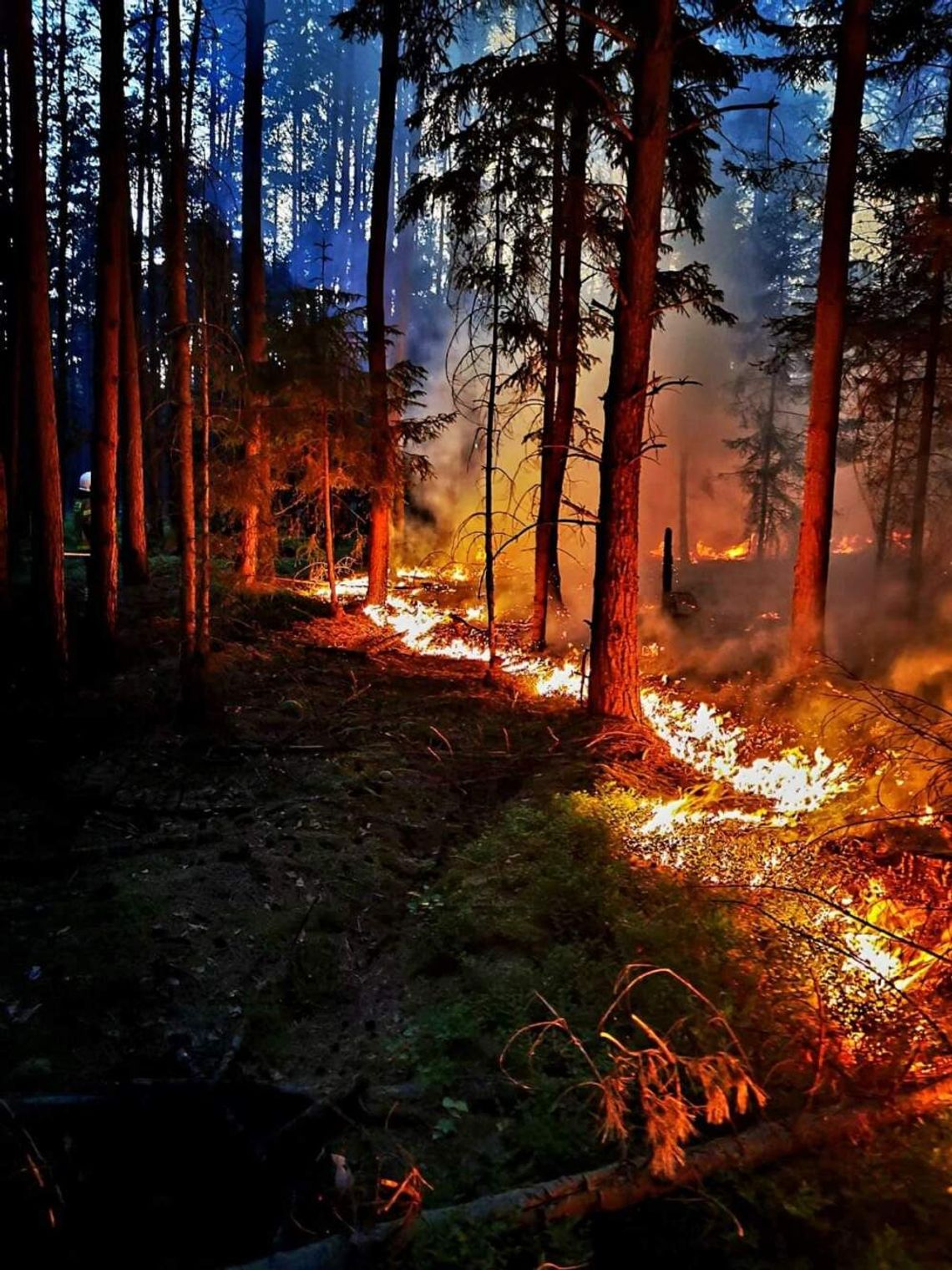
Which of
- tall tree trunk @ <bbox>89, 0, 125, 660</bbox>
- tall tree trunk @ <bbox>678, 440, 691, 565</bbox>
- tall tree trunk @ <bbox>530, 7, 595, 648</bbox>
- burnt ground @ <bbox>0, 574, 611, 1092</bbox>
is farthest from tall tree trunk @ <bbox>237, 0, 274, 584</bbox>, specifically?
tall tree trunk @ <bbox>678, 440, 691, 565</bbox>

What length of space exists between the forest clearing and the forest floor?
26 millimetres

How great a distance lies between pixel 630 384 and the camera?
336 inches

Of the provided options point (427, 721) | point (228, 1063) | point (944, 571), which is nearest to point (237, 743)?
point (427, 721)

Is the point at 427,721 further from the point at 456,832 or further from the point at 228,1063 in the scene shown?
the point at 228,1063

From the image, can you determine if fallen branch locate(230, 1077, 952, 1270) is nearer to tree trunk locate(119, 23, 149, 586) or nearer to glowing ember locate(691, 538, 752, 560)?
tree trunk locate(119, 23, 149, 586)

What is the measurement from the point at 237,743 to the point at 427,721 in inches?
101

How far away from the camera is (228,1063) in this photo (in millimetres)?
4137

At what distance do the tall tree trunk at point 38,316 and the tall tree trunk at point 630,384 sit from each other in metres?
7.32

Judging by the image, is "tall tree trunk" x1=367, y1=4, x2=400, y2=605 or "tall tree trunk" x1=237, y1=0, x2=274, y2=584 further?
"tall tree trunk" x1=367, y1=4, x2=400, y2=605

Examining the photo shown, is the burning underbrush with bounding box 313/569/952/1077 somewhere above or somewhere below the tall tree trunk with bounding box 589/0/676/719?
below

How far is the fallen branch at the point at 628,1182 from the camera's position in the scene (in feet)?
9.22

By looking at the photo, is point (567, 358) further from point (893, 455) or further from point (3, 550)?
point (893, 455)

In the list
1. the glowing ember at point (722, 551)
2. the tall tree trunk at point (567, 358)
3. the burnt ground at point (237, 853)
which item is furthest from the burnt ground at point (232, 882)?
A: the glowing ember at point (722, 551)

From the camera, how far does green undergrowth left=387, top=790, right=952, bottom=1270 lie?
2980 millimetres
